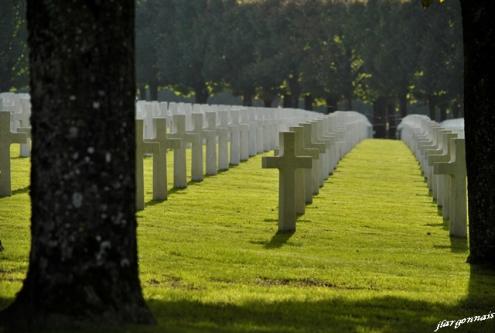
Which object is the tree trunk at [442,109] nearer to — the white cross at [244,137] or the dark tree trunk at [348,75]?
the dark tree trunk at [348,75]

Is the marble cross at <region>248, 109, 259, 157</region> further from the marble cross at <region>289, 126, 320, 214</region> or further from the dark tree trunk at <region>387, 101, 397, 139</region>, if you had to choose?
the dark tree trunk at <region>387, 101, 397, 139</region>

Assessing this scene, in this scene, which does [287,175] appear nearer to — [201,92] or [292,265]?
[292,265]

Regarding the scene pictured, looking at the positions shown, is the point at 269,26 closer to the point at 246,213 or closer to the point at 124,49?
the point at 246,213

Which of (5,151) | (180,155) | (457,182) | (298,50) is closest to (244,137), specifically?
(180,155)

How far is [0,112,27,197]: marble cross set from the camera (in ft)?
60.2

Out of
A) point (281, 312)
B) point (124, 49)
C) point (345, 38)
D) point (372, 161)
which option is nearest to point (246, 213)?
point (281, 312)

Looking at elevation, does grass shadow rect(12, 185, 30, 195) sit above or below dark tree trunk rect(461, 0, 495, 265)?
below

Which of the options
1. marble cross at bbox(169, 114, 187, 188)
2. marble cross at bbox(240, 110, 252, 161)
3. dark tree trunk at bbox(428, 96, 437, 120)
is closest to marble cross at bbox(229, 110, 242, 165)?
marble cross at bbox(240, 110, 252, 161)

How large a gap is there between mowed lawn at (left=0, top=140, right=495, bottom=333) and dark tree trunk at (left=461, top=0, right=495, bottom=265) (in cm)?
44

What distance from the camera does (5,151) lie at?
18.6 metres

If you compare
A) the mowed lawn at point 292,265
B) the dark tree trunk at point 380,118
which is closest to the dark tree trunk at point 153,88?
the dark tree trunk at point 380,118

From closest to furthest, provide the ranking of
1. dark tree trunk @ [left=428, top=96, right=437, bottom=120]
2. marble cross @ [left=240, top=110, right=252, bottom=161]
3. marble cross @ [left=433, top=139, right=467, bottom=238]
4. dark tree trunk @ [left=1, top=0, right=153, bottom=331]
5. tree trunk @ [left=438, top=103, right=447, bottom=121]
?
dark tree trunk @ [left=1, top=0, right=153, bottom=331], marble cross @ [left=433, top=139, right=467, bottom=238], marble cross @ [left=240, top=110, right=252, bottom=161], dark tree trunk @ [left=428, top=96, right=437, bottom=120], tree trunk @ [left=438, top=103, right=447, bottom=121]

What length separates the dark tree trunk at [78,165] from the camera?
799 cm

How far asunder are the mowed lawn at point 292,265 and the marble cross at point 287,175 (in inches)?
9.6
